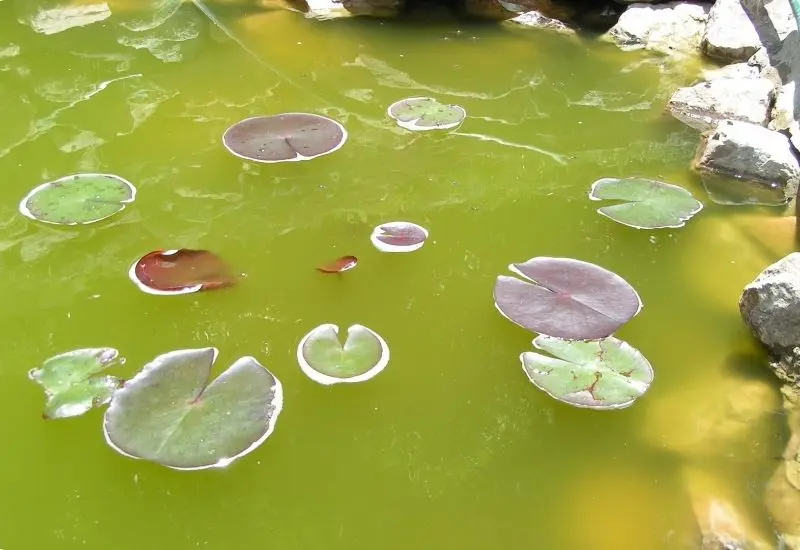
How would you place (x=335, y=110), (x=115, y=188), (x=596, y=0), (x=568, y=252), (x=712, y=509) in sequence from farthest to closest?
(x=596, y=0)
(x=335, y=110)
(x=115, y=188)
(x=568, y=252)
(x=712, y=509)

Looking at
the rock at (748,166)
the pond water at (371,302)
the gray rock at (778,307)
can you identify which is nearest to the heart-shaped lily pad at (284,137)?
the pond water at (371,302)

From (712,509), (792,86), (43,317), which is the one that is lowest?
(43,317)

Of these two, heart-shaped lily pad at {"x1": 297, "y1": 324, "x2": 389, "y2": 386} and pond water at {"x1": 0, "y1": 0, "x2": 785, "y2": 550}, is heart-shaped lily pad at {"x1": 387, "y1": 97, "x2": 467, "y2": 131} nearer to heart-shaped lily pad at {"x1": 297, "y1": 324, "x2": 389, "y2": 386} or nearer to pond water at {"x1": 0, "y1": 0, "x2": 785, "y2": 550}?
pond water at {"x1": 0, "y1": 0, "x2": 785, "y2": 550}

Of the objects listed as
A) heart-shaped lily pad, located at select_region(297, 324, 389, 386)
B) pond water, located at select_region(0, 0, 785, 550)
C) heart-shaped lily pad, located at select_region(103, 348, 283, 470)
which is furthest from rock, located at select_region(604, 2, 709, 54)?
heart-shaped lily pad, located at select_region(103, 348, 283, 470)

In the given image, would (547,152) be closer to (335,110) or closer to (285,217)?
(335,110)

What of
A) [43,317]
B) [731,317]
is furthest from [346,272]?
[731,317]

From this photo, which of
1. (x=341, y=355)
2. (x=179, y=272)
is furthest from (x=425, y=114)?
(x=341, y=355)

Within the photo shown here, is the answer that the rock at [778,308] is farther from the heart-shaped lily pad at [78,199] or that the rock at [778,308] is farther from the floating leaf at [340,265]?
the heart-shaped lily pad at [78,199]
